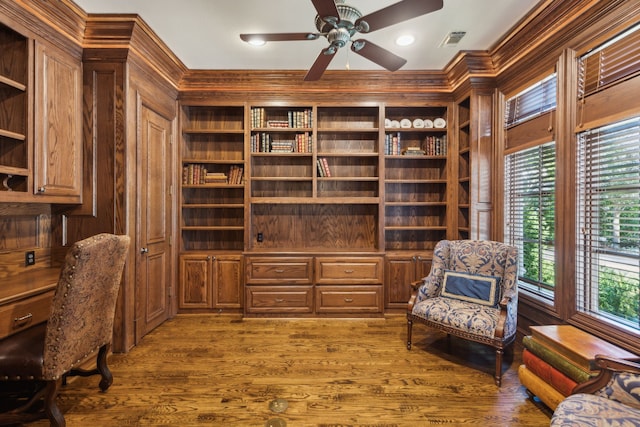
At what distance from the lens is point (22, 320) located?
1810mm

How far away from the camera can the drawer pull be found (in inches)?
69.9

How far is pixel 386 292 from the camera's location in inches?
141

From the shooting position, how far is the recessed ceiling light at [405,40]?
2729 mm

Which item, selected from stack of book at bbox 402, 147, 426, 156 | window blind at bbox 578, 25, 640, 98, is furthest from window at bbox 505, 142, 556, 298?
stack of book at bbox 402, 147, 426, 156

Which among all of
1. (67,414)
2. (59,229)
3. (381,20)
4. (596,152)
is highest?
(381,20)

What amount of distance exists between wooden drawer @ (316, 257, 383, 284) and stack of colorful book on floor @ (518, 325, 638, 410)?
1.62 meters

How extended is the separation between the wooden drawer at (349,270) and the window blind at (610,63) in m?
2.34

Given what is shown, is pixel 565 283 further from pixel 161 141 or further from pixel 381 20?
pixel 161 141

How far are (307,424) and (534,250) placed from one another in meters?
2.40

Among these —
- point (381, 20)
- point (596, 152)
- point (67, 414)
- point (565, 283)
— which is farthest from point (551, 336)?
point (67, 414)

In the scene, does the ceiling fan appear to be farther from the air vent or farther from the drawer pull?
the drawer pull

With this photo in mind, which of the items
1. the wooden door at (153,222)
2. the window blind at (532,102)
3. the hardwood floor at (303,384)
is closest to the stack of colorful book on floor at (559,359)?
the hardwood floor at (303,384)

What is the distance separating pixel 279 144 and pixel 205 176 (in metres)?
1.00

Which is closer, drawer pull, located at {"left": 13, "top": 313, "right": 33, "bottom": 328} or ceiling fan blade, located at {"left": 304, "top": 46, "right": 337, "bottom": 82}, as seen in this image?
drawer pull, located at {"left": 13, "top": 313, "right": 33, "bottom": 328}
